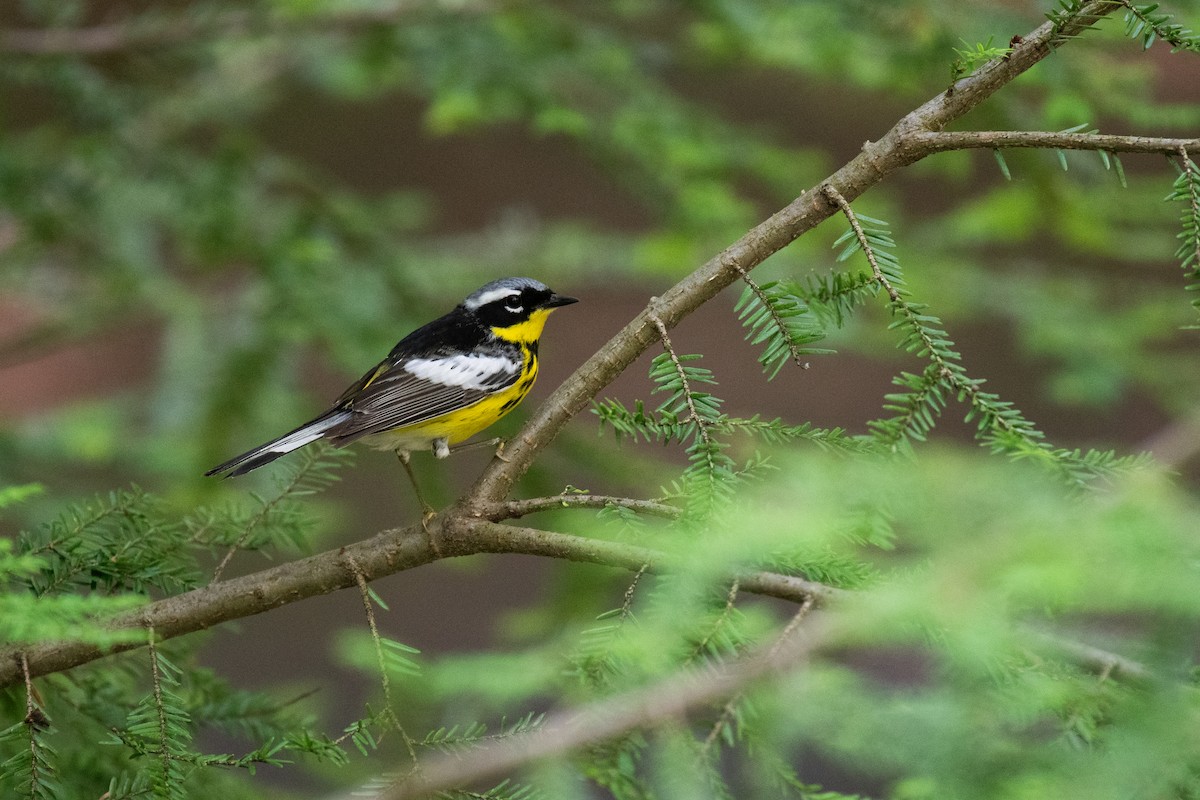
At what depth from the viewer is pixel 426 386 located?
2570 millimetres

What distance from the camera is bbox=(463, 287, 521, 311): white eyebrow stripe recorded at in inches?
110

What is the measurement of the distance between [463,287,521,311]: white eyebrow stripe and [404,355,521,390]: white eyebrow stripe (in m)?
0.20

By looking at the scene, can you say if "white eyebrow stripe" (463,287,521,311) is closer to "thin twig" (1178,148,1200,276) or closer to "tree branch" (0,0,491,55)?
"tree branch" (0,0,491,55)

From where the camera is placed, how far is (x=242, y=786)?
1914 mm

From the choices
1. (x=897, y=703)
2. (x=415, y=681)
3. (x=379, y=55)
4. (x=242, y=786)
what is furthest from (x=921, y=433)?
(x=379, y=55)

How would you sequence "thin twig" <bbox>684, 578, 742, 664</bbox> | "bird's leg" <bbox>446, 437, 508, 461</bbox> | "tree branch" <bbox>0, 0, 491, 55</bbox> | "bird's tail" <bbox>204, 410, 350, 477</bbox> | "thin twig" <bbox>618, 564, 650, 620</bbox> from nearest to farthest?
"thin twig" <bbox>684, 578, 742, 664</bbox> < "thin twig" <bbox>618, 564, 650, 620</bbox> < "bird's leg" <bbox>446, 437, 508, 461</bbox> < "bird's tail" <bbox>204, 410, 350, 477</bbox> < "tree branch" <bbox>0, 0, 491, 55</bbox>

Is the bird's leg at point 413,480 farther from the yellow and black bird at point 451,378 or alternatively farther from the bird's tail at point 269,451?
the bird's tail at point 269,451

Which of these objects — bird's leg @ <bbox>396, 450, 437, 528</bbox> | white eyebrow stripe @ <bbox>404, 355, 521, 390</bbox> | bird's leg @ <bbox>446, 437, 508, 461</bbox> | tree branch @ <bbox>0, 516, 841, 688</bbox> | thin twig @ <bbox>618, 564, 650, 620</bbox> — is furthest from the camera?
white eyebrow stripe @ <bbox>404, 355, 521, 390</bbox>

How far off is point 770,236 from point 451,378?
49.1 inches

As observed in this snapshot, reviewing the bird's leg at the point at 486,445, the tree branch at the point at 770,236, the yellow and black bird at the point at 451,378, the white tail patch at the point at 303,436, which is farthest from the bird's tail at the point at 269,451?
the tree branch at the point at 770,236

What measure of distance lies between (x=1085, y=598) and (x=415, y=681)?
1543 mm

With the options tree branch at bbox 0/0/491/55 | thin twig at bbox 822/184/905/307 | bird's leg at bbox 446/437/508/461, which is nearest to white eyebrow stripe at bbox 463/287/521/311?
bird's leg at bbox 446/437/508/461

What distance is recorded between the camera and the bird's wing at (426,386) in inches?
97.0

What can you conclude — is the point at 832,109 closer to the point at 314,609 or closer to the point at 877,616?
the point at 314,609
